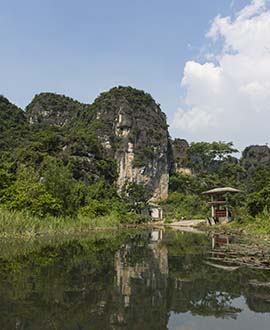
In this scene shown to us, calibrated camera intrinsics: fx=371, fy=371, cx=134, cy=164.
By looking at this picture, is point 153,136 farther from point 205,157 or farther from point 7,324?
point 7,324

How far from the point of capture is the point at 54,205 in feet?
75.2

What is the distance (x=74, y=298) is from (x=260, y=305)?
3.17 m

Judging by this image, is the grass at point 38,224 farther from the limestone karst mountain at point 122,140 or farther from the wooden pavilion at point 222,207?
the limestone karst mountain at point 122,140

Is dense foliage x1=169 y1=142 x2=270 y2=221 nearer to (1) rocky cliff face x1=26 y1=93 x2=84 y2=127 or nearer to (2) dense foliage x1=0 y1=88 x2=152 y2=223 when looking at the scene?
(2) dense foliage x1=0 y1=88 x2=152 y2=223

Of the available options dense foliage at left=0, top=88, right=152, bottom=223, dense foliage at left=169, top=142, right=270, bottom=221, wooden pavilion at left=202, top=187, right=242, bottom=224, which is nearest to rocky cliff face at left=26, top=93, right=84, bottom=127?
dense foliage at left=0, top=88, right=152, bottom=223

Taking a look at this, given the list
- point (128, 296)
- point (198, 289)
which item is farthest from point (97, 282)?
point (198, 289)

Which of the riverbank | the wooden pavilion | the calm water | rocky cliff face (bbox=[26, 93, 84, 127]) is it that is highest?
rocky cliff face (bbox=[26, 93, 84, 127])

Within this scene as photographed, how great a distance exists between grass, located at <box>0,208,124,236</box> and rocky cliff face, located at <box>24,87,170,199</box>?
29.9 meters

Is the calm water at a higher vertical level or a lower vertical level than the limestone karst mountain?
lower

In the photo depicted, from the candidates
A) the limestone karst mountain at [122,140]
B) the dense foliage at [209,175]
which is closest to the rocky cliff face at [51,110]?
the limestone karst mountain at [122,140]

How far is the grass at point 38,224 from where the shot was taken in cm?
1731

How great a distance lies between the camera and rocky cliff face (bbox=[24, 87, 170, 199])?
59656mm

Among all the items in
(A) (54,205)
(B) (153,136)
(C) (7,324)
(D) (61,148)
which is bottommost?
(C) (7,324)

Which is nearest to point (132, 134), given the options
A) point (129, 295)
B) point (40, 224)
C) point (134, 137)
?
point (134, 137)
